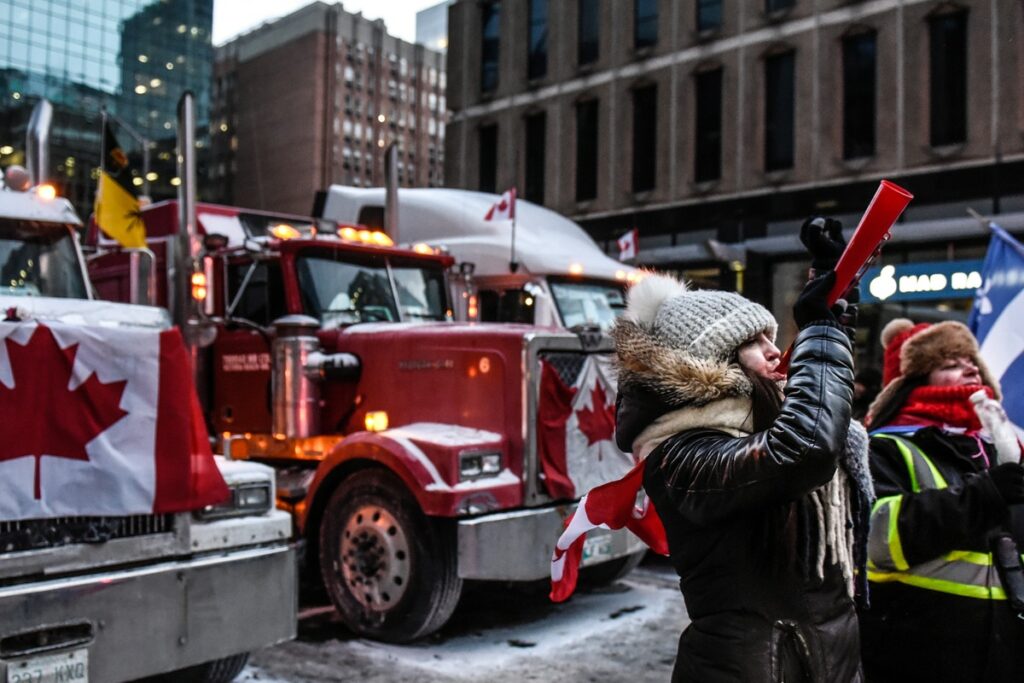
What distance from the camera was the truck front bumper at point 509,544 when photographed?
5918mm

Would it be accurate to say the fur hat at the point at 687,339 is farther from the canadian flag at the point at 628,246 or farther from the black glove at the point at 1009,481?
the canadian flag at the point at 628,246

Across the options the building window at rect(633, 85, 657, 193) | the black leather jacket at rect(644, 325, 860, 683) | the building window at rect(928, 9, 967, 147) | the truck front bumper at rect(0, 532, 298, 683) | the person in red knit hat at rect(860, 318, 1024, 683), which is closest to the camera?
the black leather jacket at rect(644, 325, 860, 683)

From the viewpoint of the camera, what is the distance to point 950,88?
693 inches

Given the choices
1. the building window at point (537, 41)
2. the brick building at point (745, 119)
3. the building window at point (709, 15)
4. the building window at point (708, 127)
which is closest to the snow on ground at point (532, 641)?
the brick building at point (745, 119)

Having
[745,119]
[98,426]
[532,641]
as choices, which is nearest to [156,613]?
Answer: [98,426]

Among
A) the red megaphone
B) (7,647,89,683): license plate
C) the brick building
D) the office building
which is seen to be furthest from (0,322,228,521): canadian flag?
the office building

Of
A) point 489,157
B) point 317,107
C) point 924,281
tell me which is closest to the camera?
point 924,281

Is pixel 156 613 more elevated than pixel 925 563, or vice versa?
pixel 925 563

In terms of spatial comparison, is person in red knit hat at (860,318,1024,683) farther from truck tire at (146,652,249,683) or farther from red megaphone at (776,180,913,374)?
truck tire at (146,652,249,683)

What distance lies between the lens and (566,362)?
263 inches

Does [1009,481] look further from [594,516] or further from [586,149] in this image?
[586,149]

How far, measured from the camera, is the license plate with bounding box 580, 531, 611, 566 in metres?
6.30

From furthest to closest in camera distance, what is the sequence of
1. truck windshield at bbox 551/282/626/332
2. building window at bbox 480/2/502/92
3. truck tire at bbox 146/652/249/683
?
building window at bbox 480/2/502/92, truck windshield at bbox 551/282/626/332, truck tire at bbox 146/652/249/683

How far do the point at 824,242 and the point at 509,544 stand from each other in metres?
4.18
